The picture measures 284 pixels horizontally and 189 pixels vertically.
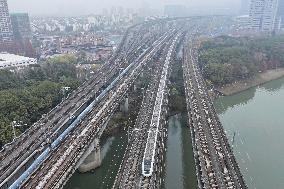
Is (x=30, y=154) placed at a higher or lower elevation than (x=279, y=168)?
higher

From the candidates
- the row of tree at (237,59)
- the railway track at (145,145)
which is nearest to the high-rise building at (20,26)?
the row of tree at (237,59)

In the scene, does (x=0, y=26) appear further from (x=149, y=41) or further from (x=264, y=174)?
(x=264, y=174)

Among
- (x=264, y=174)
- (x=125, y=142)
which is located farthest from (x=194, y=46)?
(x=264, y=174)

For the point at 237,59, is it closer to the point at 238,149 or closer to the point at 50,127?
the point at 238,149

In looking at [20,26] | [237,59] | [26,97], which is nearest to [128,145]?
[26,97]

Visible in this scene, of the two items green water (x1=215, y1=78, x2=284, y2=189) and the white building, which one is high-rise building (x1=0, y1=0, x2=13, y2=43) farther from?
green water (x1=215, y1=78, x2=284, y2=189)

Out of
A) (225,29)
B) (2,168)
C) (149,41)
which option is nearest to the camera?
(2,168)

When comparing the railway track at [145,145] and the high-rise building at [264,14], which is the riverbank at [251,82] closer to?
the railway track at [145,145]
